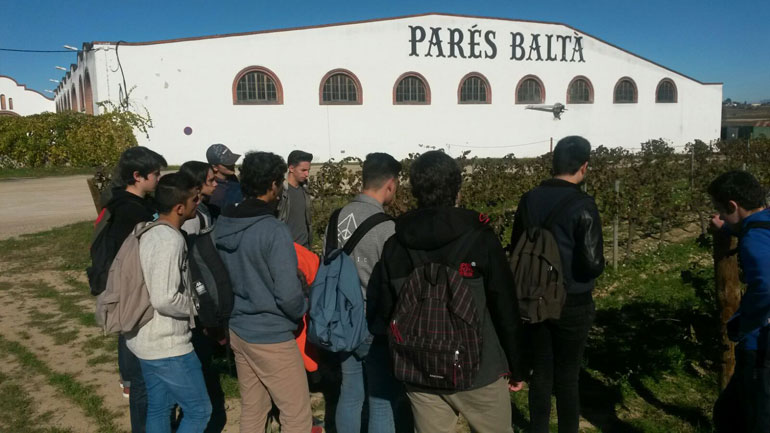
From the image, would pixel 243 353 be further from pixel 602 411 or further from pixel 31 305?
pixel 31 305

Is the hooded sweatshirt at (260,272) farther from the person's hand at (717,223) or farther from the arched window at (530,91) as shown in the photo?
the arched window at (530,91)

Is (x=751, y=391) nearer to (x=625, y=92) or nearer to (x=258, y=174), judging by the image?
(x=258, y=174)

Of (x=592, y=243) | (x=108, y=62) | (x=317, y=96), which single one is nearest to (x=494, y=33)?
(x=317, y=96)

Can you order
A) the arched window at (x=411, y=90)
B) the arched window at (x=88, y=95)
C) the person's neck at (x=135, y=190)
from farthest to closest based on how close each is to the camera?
the arched window at (x=88, y=95) → the arched window at (x=411, y=90) → the person's neck at (x=135, y=190)

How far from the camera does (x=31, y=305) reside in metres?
6.82

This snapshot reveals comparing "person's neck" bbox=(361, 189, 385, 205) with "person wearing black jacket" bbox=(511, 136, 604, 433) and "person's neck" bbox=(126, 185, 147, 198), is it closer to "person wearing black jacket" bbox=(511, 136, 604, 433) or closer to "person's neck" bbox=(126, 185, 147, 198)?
"person wearing black jacket" bbox=(511, 136, 604, 433)

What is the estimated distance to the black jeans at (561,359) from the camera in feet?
9.56

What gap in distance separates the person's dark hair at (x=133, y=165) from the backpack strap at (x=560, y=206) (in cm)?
233

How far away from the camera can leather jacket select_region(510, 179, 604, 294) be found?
111 inches

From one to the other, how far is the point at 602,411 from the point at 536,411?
1084 millimetres

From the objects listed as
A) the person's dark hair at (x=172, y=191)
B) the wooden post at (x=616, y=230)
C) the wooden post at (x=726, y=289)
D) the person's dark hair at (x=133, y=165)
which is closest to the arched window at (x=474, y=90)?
the wooden post at (x=616, y=230)

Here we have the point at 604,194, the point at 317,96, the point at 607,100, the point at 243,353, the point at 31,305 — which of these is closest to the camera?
the point at 243,353

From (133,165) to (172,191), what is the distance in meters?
0.69

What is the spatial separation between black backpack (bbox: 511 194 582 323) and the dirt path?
36.6ft
